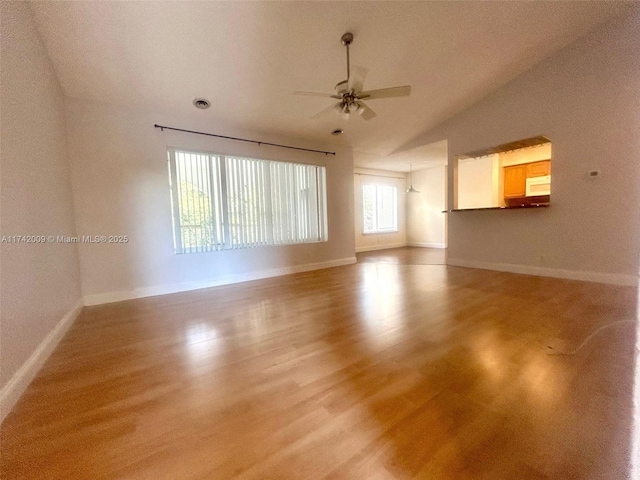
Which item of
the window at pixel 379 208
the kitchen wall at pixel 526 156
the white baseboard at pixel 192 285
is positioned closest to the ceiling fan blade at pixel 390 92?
the white baseboard at pixel 192 285

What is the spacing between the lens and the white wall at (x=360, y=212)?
25.7ft

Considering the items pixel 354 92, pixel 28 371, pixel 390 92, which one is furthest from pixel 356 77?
pixel 28 371

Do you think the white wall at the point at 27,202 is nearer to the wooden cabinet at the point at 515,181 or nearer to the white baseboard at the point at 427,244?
the wooden cabinet at the point at 515,181

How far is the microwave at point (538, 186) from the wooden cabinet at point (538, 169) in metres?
0.08

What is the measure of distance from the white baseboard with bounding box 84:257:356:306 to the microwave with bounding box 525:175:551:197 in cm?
482

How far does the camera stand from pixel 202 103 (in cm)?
359

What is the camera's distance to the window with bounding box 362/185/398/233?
812cm

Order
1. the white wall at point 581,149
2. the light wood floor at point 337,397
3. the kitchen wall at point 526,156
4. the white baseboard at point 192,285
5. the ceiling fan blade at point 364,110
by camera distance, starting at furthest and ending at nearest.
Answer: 1. the kitchen wall at point 526,156
2. the white baseboard at point 192,285
3. the white wall at point 581,149
4. the ceiling fan blade at point 364,110
5. the light wood floor at point 337,397

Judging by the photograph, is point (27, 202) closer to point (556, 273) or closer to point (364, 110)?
point (364, 110)

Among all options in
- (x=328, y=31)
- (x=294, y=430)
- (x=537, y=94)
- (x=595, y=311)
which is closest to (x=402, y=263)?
(x=595, y=311)

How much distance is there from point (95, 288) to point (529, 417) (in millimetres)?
4668

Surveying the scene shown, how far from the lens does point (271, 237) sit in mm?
4781

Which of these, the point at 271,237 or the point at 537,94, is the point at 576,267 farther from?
the point at 271,237

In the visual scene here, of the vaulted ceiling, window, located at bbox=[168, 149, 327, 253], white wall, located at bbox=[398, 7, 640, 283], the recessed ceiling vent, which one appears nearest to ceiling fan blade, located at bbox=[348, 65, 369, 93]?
the vaulted ceiling
